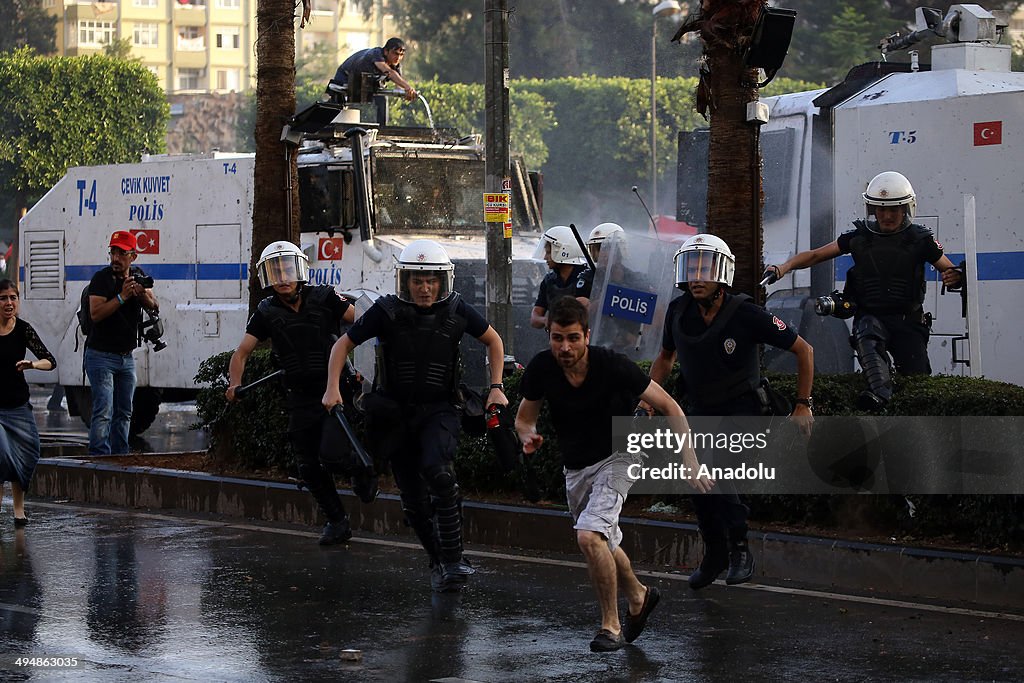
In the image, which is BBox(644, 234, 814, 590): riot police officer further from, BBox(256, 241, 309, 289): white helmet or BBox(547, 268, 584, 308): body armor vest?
BBox(547, 268, 584, 308): body armor vest

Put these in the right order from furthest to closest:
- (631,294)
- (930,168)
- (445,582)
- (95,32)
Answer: (95,32)
(930,168)
(631,294)
(445,582)

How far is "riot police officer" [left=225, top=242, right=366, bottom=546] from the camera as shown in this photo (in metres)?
10.4

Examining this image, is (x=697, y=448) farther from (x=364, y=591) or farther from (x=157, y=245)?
(x=157, y=245)

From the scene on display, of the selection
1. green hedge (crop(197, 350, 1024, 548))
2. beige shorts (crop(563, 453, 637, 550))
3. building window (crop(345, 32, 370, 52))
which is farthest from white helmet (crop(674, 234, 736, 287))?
building window (crop(345, 32, 370, 52))

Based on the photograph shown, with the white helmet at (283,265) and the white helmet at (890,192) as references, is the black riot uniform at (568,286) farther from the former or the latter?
the white helmet at (890,192)

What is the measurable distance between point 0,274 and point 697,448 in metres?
46.2

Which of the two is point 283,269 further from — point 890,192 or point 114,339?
point 114,339

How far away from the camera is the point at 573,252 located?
12719 mm

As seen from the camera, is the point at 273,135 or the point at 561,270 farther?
the point at 273,135

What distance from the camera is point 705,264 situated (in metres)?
8.58

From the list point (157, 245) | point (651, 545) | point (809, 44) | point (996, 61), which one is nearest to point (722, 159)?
point (651, 545)

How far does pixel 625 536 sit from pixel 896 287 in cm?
218

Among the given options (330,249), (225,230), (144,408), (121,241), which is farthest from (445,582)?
(225,230)

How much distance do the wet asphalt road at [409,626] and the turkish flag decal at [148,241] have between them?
8303 millimetres
